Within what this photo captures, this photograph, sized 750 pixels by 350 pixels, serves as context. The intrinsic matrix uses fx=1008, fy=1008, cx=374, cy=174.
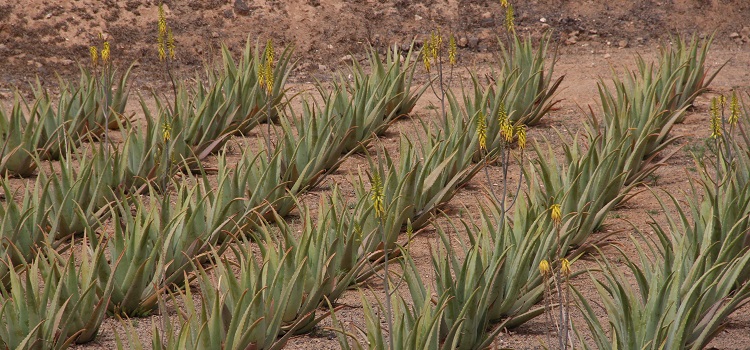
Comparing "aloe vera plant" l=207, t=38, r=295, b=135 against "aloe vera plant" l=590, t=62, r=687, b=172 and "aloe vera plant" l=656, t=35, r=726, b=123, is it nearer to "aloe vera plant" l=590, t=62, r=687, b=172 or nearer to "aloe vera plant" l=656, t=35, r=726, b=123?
"aloe vera plant" l=590, t=62, r=687, b=172

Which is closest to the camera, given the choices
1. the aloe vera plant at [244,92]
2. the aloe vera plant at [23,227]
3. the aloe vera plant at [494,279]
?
the aloe vera plant at [494,279]

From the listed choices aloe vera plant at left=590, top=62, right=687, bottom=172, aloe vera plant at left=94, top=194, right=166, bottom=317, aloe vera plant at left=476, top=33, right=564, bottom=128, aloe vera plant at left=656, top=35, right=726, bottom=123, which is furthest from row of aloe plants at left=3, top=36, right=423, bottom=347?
aloe vera plant at left=656, top=35, right=726, bottom=123

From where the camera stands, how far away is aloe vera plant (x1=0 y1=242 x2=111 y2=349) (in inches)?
139

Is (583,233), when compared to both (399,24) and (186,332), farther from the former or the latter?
(399,24)

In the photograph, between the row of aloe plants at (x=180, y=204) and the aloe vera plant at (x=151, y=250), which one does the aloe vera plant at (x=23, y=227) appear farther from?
the aloe vera plant at (x=151, y=250)

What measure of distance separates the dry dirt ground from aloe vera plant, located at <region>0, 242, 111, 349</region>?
12.6 ft

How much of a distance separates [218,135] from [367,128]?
93 centimetres

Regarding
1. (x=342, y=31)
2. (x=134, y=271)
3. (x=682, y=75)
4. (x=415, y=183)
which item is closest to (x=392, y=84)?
(x=415, y=183)

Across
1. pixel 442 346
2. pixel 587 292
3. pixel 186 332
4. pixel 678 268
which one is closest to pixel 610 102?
pixel 587 292

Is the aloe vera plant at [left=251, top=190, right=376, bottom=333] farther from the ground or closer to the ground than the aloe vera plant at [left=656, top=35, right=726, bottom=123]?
closer to the ground

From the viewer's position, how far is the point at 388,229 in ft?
15.0

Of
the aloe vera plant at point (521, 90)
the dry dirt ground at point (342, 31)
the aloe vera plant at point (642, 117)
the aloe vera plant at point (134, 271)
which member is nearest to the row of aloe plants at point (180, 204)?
the aloe vera plant at point (134, 271)

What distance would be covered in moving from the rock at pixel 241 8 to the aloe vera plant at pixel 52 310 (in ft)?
18.6

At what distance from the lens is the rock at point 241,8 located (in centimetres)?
925
